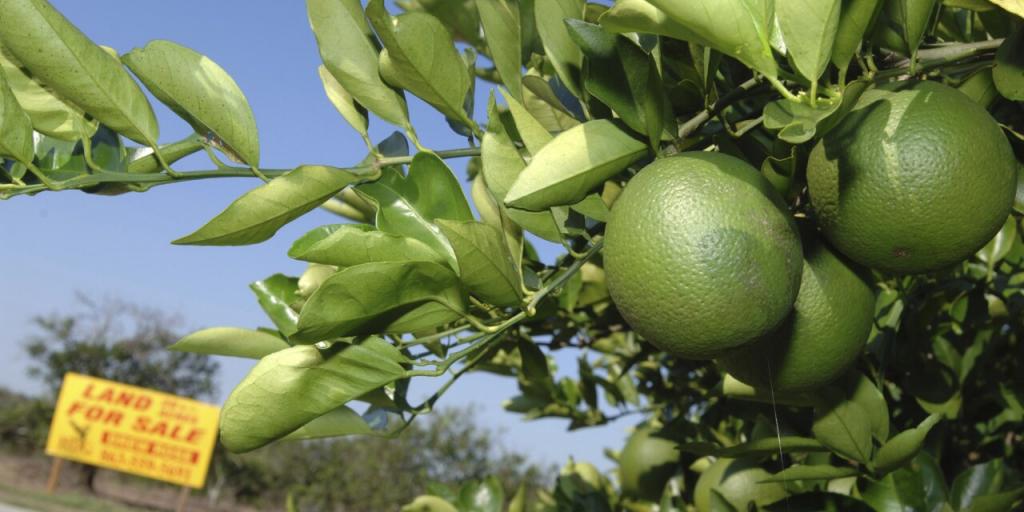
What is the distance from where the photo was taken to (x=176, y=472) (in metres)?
16.3

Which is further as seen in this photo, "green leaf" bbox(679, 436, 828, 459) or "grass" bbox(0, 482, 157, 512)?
"grass" bbox(0, 482, 157, 512)

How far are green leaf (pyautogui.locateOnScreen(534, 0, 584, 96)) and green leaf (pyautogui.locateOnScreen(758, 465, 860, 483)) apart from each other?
421 millimetres

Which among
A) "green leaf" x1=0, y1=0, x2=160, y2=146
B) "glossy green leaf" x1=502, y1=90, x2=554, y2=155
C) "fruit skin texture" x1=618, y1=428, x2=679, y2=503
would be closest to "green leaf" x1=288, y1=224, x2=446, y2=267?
"glossy green leaf" x1=502, y1=90, x2=554, y2=155

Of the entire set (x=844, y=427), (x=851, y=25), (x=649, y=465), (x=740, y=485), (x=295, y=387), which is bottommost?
(x=649, y=465)

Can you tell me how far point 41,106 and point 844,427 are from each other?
2.60ft

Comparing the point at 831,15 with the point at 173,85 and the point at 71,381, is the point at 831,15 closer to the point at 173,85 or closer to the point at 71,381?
the point at 173,85

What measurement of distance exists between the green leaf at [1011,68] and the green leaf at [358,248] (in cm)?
44

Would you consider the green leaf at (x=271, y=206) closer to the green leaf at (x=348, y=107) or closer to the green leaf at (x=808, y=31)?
the green leaf at (x=348, y=107)

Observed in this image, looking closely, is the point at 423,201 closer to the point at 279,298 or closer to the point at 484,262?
the point at 484,262

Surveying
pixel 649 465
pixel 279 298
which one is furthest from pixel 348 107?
pixel 649 465

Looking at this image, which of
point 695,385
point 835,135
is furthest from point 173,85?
point 695,385

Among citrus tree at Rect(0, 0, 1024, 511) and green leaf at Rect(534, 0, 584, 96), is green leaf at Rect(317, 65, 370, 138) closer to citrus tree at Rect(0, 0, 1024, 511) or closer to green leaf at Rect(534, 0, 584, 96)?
citrus tree at Rect(0, 0, 1024, 511)

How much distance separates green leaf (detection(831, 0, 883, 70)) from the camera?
1.82 ft

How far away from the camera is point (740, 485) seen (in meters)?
1.08
